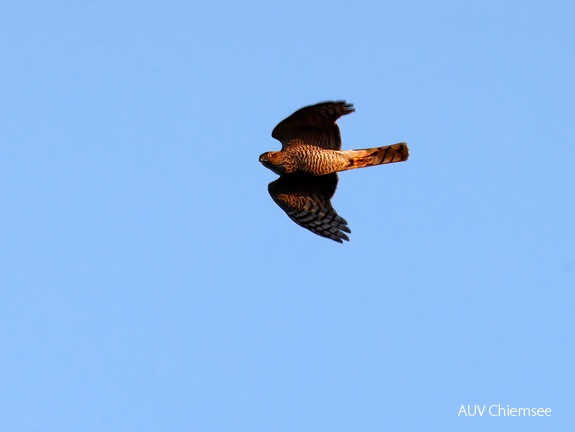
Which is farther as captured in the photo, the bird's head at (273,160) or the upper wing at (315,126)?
the bird's head at (273,160)

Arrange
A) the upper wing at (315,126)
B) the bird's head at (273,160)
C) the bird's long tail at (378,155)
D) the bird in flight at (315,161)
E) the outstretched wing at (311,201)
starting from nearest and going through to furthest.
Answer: the upper wing at (315,126), the bird in flight at (315,161), the bird's head at (273,160), the bird's long tail at (378,155), the outstretched wing at (311,201)

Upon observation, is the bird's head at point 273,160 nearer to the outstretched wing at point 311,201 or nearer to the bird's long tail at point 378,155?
the outstretched wing at point 311,201

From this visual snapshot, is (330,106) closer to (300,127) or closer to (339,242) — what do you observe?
(300,127)

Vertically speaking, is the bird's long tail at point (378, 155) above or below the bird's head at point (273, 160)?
above

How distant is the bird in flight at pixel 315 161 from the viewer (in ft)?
86.2

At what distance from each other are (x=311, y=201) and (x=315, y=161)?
1013mm

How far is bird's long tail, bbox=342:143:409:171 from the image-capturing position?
26641 millimetres

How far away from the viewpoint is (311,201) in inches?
1074

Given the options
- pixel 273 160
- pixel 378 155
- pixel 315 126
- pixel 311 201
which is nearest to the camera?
pixel 315 126

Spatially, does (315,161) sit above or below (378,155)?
below

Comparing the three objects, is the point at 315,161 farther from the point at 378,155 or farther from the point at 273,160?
the point at 378,155

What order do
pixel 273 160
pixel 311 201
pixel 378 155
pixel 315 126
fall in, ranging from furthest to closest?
pixel 311 201 → pixel 378 155 → pixel 273 160 → pixel 315 126

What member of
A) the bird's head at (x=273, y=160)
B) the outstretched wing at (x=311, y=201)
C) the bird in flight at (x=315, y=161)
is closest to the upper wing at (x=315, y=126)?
the bird in flight at (x=315, y=161)

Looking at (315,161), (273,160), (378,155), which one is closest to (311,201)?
(315,161)
